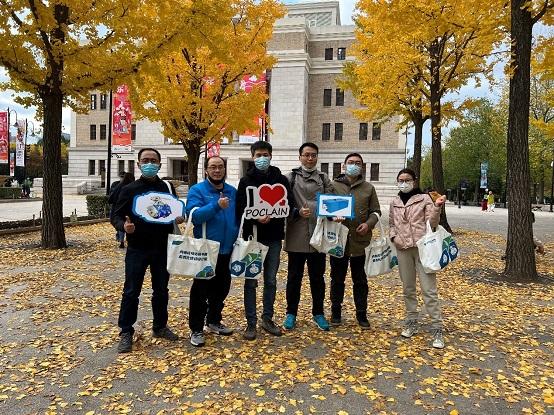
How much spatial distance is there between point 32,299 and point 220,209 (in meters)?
3.85

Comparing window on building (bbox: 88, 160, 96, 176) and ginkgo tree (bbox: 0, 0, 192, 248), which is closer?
ginkgo tree (bbox: 0, 0, 192, 248)

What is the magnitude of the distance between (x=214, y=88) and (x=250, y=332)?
12538mm

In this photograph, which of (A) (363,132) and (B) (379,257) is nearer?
(B) (379,257)

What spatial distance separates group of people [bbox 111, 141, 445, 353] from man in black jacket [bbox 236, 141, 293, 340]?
0.01m

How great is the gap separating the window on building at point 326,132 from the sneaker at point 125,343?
4551cm

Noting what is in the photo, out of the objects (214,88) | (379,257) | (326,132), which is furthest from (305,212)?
(326,132)

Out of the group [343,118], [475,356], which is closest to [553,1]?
[475,356]

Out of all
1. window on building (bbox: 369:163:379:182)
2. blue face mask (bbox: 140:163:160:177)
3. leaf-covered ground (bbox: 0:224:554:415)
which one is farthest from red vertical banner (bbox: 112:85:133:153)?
window on building (bbox: 369:163:379:182)

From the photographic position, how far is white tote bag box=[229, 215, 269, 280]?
442cm

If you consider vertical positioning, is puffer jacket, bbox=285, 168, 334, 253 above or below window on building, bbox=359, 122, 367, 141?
below

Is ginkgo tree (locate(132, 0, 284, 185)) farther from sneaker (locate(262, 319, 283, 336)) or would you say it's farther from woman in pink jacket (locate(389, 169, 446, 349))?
woman in pink jacket (locate(389, 169, 446, 349))

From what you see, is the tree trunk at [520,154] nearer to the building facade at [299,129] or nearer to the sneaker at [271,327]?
the sneaker at [271,327]

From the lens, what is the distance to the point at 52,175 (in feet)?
34.3

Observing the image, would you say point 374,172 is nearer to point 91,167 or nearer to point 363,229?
point 91,167
